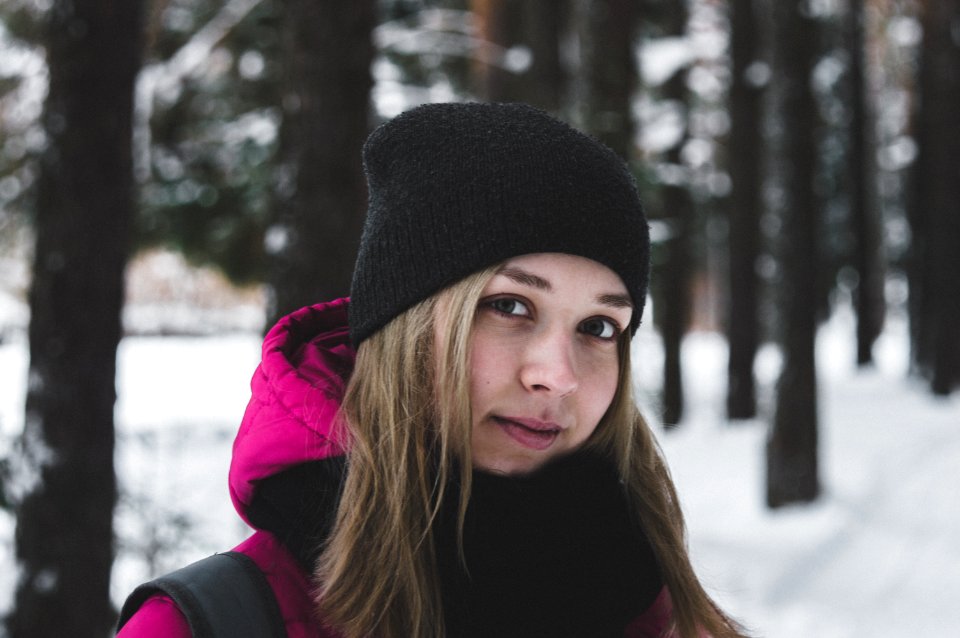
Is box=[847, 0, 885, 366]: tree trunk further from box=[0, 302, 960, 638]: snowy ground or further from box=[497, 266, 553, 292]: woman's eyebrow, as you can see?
box=[497, 266, 553, 292]: woman's eyebrow

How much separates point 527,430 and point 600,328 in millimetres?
266

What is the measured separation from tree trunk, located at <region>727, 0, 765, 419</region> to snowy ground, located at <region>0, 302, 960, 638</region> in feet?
3.67

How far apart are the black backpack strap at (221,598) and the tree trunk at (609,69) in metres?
6.80

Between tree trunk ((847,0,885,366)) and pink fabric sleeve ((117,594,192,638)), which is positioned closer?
pink fabric sleeve ((117,594,192,638))

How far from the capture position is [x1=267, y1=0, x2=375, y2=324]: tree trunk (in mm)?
4988

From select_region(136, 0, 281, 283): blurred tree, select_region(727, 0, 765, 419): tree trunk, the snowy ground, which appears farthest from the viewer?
select_region(727, 0, 765, 419): tree trunk

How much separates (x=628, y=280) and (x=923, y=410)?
454 inches

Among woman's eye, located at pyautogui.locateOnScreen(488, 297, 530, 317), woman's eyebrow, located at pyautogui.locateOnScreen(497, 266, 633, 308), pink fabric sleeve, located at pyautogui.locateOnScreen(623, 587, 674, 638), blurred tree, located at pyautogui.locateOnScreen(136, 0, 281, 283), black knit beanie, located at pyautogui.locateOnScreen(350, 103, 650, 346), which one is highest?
blurred tree, located at pyautogui.locateOnScreen(136, 0, 281, 283)

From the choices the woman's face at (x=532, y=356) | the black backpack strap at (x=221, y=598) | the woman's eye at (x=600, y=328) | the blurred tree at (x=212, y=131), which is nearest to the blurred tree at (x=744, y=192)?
the blurred tree at (x=212, y=131)

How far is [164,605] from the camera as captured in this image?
1.40 metres

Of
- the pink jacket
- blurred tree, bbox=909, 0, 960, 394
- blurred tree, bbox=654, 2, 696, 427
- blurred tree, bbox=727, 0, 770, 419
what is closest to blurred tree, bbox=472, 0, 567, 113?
blurred tree, bbox=654, 2, 696, 427

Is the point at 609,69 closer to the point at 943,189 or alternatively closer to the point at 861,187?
the point at 943,189

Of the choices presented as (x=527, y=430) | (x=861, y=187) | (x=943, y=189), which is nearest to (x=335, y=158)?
(x=527, y=430)

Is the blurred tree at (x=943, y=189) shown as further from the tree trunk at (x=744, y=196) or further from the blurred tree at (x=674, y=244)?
the blurred tree at (x=674, y=244)
